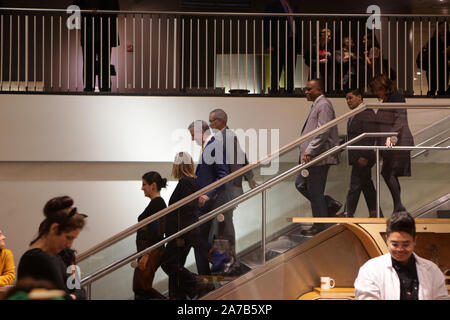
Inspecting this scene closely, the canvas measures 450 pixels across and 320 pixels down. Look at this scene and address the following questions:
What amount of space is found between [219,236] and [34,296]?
2478mm

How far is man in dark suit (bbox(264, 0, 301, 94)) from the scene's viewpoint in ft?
24.3

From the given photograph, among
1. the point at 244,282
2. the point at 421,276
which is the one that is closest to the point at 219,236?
the point at 244,282

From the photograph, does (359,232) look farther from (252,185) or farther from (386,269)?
(386,269)

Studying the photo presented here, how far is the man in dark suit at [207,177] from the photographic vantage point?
4.20m

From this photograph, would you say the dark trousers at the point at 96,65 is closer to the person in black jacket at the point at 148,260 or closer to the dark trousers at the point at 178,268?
the person in black jacket at the point at 148,260

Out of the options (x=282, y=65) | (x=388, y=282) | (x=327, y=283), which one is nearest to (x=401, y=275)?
(x=388, y=282)

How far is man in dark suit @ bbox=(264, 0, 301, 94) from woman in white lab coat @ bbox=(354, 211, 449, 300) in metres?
4.24

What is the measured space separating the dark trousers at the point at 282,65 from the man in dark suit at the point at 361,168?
9.62 ft

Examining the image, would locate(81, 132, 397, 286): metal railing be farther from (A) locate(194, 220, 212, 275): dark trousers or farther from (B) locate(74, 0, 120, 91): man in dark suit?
(B) locate(74, 0, 120, 91): man in dark suit

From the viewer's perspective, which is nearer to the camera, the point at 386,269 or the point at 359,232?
the point at 386,269

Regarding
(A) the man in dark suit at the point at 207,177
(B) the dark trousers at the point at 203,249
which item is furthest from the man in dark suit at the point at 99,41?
(B) the dark trousers at the point at 203,249

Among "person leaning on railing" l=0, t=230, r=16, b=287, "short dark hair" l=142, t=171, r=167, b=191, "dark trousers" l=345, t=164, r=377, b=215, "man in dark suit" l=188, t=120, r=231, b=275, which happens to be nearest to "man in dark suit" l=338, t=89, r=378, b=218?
"dark trousers" l=345, t=164, r=377, b=215

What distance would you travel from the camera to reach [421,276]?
10.6 feet

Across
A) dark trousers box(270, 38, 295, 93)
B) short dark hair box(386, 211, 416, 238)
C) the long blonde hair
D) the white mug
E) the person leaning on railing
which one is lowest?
the white mug
